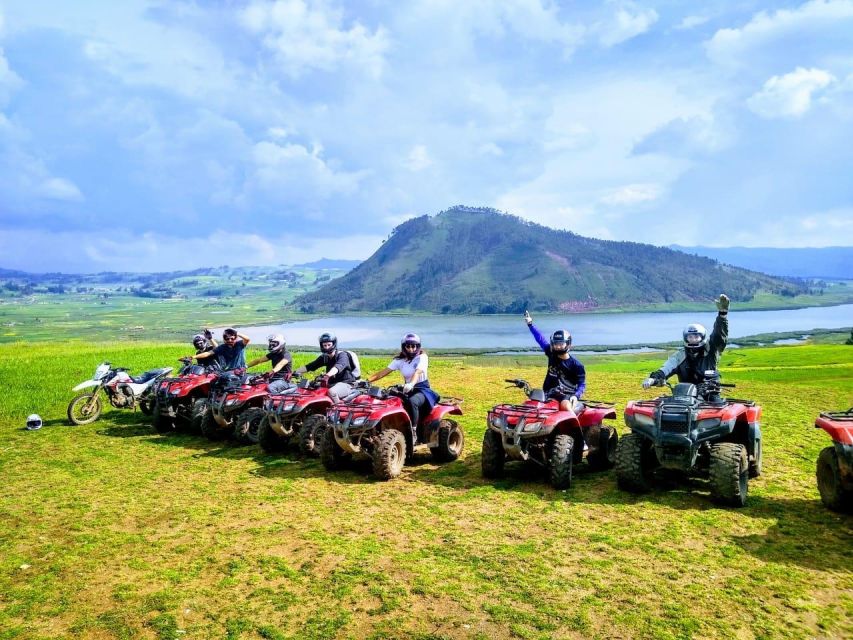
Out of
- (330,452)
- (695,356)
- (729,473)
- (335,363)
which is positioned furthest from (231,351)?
(729,473)

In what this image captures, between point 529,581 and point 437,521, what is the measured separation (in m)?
2.02

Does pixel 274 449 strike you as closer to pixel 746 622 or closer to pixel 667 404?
pixel 667 404

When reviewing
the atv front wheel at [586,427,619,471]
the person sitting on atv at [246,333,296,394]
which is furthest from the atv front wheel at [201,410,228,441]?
the atv front wheel at [586,427,619,471]

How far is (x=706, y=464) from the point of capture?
337 inches

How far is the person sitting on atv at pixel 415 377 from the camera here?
1044 centimetres

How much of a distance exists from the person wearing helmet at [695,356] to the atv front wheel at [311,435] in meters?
Answer: 5.80

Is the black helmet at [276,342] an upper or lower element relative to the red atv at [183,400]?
upper

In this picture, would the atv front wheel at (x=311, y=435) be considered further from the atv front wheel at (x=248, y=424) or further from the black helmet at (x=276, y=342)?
the black helmet at (x=276, y=342)

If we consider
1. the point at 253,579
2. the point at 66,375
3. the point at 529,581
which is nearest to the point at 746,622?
the point at 529,581

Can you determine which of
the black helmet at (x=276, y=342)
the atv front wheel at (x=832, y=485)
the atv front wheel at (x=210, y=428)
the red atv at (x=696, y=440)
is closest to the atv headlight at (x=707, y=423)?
the red atv at (x=696, y=440)

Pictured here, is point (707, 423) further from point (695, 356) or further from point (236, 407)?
point (236, 407)

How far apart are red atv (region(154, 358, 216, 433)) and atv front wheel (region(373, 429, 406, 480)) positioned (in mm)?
5467

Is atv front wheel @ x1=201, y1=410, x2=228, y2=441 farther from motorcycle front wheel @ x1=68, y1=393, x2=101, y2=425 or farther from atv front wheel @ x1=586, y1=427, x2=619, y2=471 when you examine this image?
atv front wheel @ x1=586, y1=427, x2=619, y2=471

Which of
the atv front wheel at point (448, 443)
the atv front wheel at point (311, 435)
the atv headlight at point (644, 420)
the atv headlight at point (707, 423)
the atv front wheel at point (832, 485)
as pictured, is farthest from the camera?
the atv front wheel at point (311, 435)
